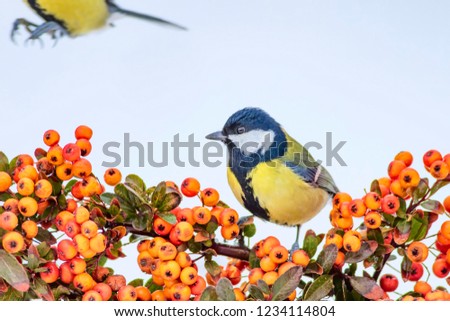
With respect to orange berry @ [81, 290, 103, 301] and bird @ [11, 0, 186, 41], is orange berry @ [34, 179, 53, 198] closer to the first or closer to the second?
orange berry @ [81, 290, 103, 301]

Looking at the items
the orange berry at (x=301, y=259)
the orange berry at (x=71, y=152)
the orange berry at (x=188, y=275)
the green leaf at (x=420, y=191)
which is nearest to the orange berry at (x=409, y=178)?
the green leaf at (x=420, y=191)

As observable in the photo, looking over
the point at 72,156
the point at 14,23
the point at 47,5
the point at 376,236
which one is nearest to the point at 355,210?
the point at 376,236

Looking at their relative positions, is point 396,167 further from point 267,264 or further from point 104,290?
point 104,290

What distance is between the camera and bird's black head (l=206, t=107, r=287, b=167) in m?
0.80

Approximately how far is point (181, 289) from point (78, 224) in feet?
0.40

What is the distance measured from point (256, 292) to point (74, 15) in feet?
2.60

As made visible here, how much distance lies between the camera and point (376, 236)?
657 millimetres

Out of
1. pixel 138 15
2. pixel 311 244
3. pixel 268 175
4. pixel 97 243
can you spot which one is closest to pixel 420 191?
pixel 311 244

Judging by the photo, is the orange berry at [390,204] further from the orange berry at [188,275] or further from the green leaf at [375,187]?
the orange berry at [188,275]

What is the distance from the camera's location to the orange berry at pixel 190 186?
67 centimetres

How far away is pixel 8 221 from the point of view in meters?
0.61
